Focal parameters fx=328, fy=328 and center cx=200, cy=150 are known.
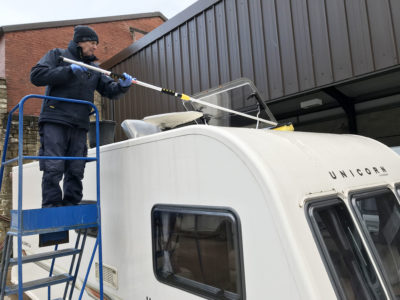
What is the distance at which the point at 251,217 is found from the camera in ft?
5.43

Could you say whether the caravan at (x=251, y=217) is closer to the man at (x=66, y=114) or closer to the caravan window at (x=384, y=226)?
the caravan window at (x=384, y=226)

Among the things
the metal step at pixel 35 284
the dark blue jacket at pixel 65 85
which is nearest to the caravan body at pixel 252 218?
the metal step at pixel 35 284

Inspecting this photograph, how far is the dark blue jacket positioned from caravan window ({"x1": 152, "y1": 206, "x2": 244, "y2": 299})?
3.64 ft

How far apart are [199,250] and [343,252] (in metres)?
0.80

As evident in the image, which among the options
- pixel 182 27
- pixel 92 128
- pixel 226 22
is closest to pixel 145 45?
pixel 182 27

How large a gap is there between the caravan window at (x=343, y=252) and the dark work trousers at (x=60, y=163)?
192 cm

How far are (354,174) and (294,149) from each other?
0.46 meters

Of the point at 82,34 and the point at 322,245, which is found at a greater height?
the point at 82,34

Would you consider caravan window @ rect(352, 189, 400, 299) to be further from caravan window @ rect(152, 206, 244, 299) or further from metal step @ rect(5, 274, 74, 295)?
metal step @ rect(5, 274, 74, 295)

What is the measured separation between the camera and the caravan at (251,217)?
1562mm

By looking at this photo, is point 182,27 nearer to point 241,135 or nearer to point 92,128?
point 92,128

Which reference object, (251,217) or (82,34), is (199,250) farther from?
(82,34)

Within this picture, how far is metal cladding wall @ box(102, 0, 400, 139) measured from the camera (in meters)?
4.25

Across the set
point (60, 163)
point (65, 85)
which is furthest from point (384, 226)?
point (65, 85)
